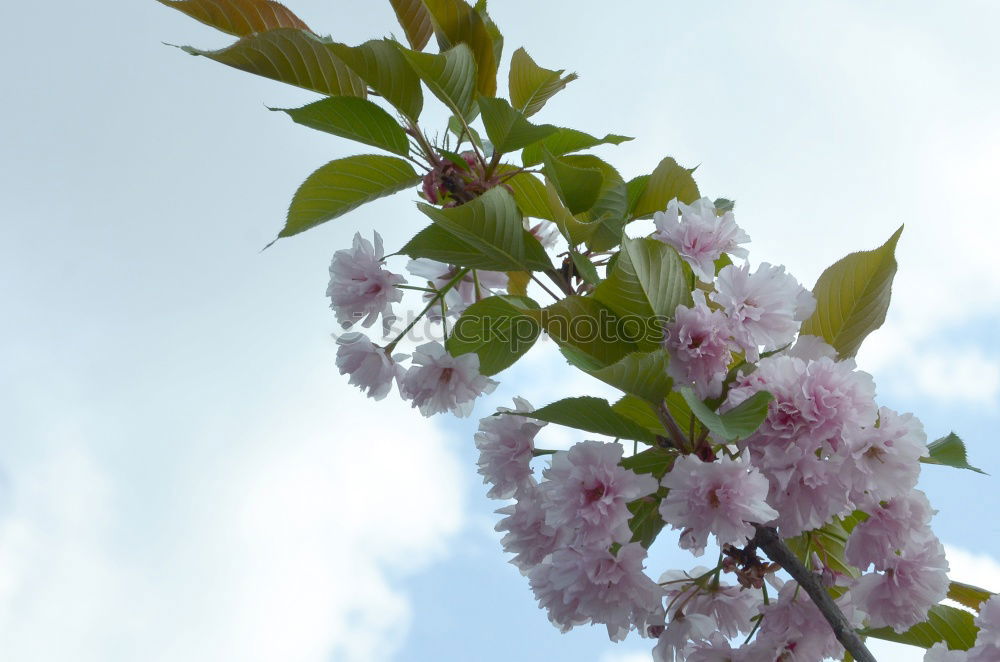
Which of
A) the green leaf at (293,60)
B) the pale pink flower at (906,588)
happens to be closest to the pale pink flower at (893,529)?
the pale pink flower at (906,588)

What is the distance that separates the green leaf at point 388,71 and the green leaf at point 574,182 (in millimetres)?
264

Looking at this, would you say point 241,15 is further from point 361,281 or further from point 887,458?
point 887,458

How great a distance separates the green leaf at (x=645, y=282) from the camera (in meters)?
1.00

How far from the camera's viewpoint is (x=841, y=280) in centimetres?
115

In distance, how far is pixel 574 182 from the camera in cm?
117

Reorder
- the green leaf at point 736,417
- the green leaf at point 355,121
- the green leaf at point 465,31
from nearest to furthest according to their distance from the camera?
the green leaf at point 736,417, the green leaf at point 355,121, the green leaf at point 465,31

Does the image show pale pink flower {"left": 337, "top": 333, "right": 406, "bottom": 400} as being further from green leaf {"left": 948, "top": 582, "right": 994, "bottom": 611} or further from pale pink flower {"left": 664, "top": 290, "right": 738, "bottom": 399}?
green leaf {"left": 948, "top": 582, "right": 994, "bottom": 611}

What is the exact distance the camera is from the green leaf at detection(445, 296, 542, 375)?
1190 mm

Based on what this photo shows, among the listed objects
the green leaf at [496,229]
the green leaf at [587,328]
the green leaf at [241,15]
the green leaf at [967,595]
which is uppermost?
the green leaf at [241,15]

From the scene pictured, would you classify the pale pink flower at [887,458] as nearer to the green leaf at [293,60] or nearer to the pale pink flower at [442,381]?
the pale pink flower at [442,381]

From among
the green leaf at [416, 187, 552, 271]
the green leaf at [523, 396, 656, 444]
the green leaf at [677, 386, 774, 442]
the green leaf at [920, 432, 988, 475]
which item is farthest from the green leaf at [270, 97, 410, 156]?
the green leaf at [920, 432, 988, 475]

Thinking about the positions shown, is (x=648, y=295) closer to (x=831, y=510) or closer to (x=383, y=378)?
(x=831, y=510)

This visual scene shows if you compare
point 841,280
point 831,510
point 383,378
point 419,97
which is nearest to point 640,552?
point 831,510

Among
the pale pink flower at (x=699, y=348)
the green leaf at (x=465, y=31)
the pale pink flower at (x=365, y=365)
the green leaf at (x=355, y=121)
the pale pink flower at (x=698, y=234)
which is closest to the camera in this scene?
the pale pink flower at (x=699, y=348)
